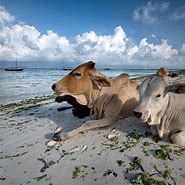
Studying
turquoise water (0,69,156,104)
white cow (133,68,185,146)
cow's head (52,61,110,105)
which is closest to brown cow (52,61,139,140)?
cow's head (52,61,110,105)

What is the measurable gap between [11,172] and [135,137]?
2.25m

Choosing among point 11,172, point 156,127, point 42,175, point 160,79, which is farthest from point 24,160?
point 160,79

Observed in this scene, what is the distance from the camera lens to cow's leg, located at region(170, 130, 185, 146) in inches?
165

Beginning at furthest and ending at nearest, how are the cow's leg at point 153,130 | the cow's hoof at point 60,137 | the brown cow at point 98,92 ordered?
the brown cow at point 98,92 < the cow's hoof at point 60,137 < the cow's leg at point 153,130

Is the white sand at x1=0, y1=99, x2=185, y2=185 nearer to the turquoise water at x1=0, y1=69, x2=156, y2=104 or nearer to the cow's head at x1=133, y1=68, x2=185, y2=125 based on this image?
the cow's head at x1=133, y1=68, x2=185, y2=125

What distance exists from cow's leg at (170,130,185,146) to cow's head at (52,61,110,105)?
2231mm

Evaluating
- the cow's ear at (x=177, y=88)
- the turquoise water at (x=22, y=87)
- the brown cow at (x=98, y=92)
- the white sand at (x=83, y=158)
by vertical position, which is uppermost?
the cow's ear at (x=177, y=88)

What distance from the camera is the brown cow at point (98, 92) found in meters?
5.81

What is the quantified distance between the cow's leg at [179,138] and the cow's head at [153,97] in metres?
0.38

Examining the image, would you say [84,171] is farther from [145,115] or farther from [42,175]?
[145,115]

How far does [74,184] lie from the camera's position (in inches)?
135

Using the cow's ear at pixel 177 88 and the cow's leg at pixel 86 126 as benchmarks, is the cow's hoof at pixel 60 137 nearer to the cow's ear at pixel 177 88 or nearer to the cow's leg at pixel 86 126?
the cow's leg at pixel 86 126

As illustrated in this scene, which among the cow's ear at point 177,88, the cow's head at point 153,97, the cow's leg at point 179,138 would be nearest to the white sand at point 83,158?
the cow's leg at point 179,138

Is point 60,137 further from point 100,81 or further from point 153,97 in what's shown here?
point 153,97
